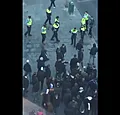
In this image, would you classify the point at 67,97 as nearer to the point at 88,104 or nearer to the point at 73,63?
the point at 88,104

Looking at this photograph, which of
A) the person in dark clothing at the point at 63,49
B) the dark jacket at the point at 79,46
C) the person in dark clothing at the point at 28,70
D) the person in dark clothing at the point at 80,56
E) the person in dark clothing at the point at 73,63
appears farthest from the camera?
the dark jacket at the point at 79,46

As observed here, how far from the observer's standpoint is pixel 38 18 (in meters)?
8.04

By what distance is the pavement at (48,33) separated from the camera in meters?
7.21

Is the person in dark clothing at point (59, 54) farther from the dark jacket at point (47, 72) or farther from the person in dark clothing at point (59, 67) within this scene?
the dark jacket at point (47, 72)

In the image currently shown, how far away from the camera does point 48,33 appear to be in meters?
7.88

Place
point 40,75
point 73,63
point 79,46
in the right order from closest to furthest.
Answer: point 40,75, point 73,63, point 79,46

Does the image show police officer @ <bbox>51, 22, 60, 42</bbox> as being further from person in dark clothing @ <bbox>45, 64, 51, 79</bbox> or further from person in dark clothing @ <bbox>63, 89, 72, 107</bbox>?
person in dark clothing @ <bbox>63, 89, 72, 107</bbox>

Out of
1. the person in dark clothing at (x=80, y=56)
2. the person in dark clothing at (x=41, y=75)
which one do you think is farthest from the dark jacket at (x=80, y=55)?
the person in dark clothing at (x=41, y=75)

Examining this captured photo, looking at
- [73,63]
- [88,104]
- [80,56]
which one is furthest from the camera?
[80,56]

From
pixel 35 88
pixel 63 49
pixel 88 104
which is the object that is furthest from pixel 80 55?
pixel 88 104

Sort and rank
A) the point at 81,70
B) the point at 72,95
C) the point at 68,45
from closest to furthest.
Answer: the point at 72,95, the point at 81,70, the point at 68,45
